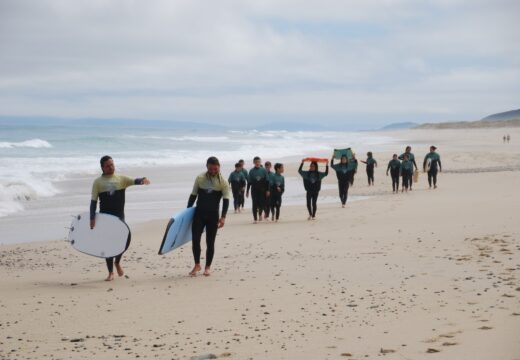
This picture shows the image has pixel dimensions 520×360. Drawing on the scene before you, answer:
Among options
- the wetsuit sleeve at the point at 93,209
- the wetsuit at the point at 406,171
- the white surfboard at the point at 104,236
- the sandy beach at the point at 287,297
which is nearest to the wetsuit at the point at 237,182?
the sandy beach at the point at 287,297

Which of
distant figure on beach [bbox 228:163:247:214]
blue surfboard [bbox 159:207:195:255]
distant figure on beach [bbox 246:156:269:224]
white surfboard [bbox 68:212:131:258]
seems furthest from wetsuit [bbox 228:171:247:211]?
white surfboard [bbox 68:212:131:258]

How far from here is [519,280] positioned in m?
8.00

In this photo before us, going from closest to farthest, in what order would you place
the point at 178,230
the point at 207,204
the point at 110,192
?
1. the point at 110,192
2. the point at 207,204
3. the point at 178,230

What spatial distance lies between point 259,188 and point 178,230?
696 centimetres

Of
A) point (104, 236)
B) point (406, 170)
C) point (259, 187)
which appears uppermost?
point (406, 170)

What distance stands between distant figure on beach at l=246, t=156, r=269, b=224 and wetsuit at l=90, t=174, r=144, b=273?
6901mm

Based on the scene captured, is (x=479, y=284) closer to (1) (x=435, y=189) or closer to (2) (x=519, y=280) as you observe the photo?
(2) (x=519, y=280)

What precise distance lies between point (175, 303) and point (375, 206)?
11.3 meters

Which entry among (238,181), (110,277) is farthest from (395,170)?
(110,277)

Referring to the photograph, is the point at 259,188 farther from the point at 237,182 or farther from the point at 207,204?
the point at 207,204

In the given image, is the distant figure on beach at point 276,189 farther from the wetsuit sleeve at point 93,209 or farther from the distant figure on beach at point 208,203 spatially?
the wetsuit sleeve at point 93,209

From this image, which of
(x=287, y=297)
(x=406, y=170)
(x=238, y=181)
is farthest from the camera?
(x=406, y=170)

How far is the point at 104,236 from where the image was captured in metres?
9.43

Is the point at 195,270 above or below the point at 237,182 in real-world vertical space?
below
